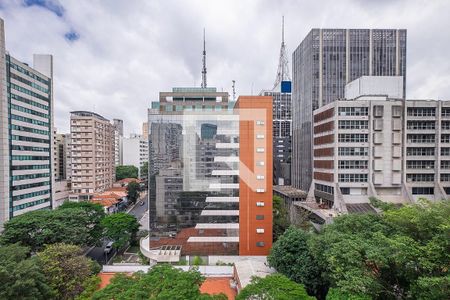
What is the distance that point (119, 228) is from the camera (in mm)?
25750

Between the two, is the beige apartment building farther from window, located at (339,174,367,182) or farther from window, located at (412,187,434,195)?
window, located at (412,187,434,195)

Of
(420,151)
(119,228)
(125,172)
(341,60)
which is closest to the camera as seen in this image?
(119,228)

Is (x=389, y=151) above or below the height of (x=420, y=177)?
above

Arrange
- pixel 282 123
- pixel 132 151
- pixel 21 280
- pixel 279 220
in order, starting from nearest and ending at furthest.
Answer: pixel 21 280 → pixel 279 220 → pixel 282 123 → pixel 132 151

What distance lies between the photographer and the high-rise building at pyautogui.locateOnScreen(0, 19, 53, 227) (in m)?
26.6

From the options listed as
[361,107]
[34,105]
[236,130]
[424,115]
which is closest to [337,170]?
[361,107]

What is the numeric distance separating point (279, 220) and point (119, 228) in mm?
18608

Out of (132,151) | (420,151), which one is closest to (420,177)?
(420,151)

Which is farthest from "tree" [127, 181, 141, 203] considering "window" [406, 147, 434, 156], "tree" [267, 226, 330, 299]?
"window" [406, 147, 434, 156]

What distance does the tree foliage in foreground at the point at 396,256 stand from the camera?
31.2ft

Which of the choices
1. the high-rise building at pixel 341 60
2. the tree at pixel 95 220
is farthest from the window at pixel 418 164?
the tree at pixel 95 220

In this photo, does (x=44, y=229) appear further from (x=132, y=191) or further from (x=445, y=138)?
(x=445, y=138)

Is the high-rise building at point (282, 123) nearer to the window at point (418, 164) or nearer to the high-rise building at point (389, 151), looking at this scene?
the high-rise building at point (389, 151)

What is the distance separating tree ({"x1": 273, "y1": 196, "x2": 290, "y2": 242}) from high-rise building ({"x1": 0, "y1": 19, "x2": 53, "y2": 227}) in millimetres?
30809
